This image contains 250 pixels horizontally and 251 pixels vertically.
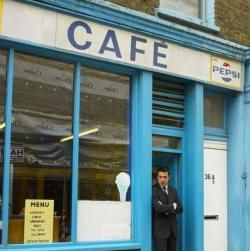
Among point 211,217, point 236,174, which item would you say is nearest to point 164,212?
point 211,217

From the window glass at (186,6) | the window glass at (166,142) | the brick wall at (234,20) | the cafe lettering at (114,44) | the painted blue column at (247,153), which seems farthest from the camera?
the brick wall at (234,20)

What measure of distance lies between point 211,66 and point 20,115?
11.6ft

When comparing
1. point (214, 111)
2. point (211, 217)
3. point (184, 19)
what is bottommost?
point (211, 217)

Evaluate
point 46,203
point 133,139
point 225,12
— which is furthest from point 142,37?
point 46,203

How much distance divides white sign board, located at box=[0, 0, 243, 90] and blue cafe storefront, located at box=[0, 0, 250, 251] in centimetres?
2

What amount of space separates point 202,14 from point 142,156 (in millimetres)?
2928

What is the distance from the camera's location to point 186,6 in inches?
356

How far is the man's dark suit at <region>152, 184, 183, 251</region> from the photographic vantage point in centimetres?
763

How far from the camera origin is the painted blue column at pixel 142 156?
25.2 ft

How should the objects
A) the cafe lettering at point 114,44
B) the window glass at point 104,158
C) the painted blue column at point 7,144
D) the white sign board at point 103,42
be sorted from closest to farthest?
the painted blue column at point 7,144 < the white sign board at point 103,42 < the cafe lettering at point 114,44 < the window glass at point 104,158

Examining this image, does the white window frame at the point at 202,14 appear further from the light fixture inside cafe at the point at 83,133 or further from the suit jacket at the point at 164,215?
the suit jacket at the point at 164,215

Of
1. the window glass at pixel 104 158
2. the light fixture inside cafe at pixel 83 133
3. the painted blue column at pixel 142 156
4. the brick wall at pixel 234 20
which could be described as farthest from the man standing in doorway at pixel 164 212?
the brick wall at pixel 234 20

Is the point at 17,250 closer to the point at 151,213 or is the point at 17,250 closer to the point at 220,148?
the point at 151,213

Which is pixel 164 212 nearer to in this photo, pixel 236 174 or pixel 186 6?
pixel 236 174
